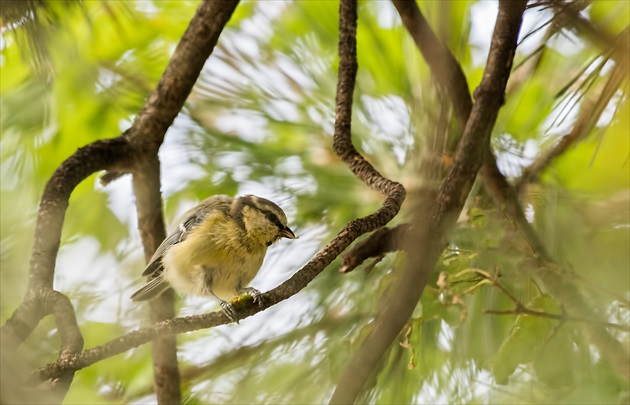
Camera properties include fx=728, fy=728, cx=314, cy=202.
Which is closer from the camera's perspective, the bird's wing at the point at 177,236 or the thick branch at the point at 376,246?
the thick branch at the point at 376,246

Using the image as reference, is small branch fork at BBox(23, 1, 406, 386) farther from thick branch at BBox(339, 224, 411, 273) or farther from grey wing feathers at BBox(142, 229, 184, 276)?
grey wing feathers at BBox(142, 229, 184, 276)

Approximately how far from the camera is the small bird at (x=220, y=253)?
102 cm

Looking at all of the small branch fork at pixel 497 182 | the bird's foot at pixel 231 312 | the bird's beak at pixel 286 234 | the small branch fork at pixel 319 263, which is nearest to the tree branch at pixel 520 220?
the small branch fork at pixel 497 182

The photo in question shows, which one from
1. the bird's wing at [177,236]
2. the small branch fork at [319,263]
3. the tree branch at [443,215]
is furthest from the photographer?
the bird's wing at [177,236]

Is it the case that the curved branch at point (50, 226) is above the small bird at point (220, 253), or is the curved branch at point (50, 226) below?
above

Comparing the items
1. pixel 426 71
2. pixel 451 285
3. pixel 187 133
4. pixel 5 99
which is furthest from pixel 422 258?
pixel 5 99

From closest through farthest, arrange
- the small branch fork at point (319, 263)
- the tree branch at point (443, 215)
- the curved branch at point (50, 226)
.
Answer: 1. the small branch fork at point (319, 263)
2. the curved branch at point (50, 226)
3. the tree branch at point (443, 215)

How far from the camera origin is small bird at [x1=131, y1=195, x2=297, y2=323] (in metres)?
1.02

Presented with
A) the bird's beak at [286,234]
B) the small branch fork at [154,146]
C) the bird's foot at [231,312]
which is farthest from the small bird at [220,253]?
the bird's foot at [231,312]

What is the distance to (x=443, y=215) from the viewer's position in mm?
945

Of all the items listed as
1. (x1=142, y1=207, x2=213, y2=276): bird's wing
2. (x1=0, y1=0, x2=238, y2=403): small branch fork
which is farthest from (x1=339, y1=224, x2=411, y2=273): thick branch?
(x1=0, y1=0, x2=238, y2=403): small branch fork

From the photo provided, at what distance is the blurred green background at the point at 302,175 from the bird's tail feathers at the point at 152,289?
0.23 feet

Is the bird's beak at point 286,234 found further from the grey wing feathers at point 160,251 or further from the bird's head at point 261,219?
the grey wing feathers at point 160,251

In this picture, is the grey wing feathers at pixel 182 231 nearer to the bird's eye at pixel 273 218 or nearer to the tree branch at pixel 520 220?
the bird's eye at pixel 273 218
